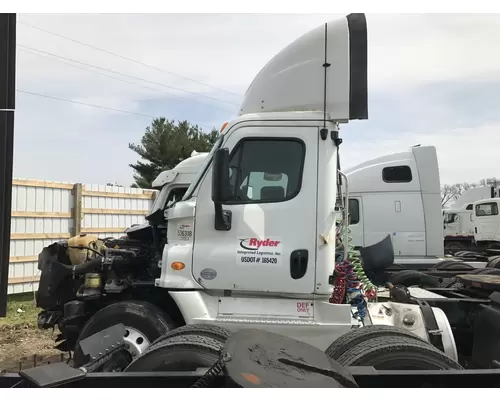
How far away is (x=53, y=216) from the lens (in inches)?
399

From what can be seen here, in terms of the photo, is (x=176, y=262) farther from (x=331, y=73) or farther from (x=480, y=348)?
(x=480, y=348)

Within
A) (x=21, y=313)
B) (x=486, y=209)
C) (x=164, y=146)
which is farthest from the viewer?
(x=164, y=146)

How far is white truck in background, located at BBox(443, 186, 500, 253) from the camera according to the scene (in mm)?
19109

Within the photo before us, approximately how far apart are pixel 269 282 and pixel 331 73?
1.86 metres

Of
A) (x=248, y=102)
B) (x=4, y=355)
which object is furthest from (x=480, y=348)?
(x=4, y=355)

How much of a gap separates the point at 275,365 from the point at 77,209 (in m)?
9.22

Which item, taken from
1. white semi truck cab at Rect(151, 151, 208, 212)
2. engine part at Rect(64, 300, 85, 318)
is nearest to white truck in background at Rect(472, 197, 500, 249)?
white semi truck cab at Rect(151, 151, 208, 212)

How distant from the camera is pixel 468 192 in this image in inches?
844

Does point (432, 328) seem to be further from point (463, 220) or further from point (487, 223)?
point (463, 220)

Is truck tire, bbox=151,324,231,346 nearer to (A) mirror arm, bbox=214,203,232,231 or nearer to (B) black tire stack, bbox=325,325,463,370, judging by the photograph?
(B) black tire stack, bbox=325,325,463,370

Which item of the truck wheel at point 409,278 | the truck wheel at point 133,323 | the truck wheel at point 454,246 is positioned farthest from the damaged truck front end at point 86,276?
the truck wheel at point 454,246

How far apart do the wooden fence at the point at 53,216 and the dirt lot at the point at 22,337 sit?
939 mm

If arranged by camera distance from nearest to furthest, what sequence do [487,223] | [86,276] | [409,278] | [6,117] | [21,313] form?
[6,117] → [86,276] → [409,278] → [21,313] → [487,223]

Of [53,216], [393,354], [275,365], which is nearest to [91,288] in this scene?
[275,365]
